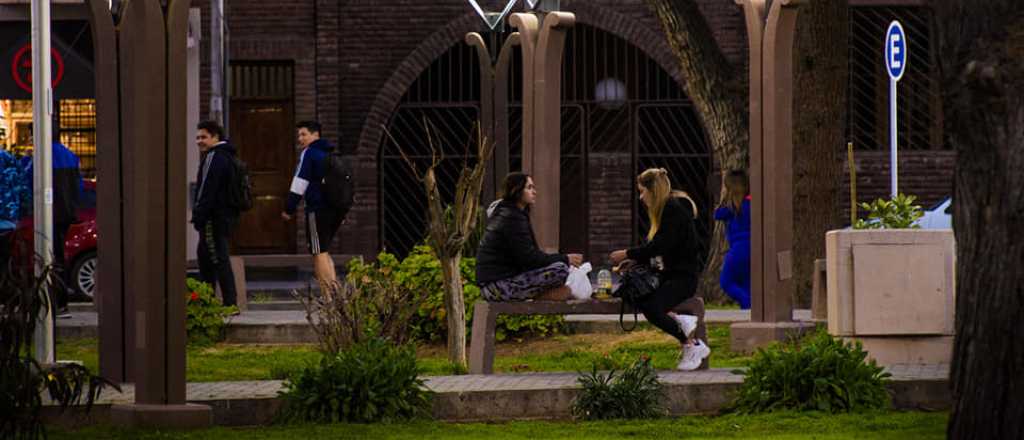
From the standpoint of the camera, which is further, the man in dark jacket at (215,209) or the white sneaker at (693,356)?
the man in dark jacket at (215,209)

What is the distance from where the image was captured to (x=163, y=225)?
10.6 m

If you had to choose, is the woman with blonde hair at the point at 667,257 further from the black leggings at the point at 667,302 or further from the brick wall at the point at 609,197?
the brick wall at the point at 609,197

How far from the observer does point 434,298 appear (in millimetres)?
15688

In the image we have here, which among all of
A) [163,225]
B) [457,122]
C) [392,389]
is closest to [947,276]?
[392,389]

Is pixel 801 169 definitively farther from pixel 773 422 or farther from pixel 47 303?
pixel 47 303

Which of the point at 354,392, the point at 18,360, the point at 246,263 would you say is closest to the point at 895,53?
the point at 246,263

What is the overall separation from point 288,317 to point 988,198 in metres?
10.7

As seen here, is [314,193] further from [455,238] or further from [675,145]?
[675,145]

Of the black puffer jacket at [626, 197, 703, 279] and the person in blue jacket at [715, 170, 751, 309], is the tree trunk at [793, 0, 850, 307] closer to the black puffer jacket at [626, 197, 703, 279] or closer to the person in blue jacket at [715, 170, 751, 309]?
the person in blue jacket at [715, 170, 751, 309]

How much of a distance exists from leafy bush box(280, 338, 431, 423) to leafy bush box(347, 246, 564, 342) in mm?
4474

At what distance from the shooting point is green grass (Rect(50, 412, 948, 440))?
10141mm

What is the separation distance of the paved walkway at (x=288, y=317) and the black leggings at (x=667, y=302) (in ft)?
9.70

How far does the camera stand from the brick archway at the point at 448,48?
28.9 metres

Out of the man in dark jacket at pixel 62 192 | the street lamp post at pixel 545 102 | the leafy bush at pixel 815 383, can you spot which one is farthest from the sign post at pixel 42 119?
the street lamp post at pixel 545 102
